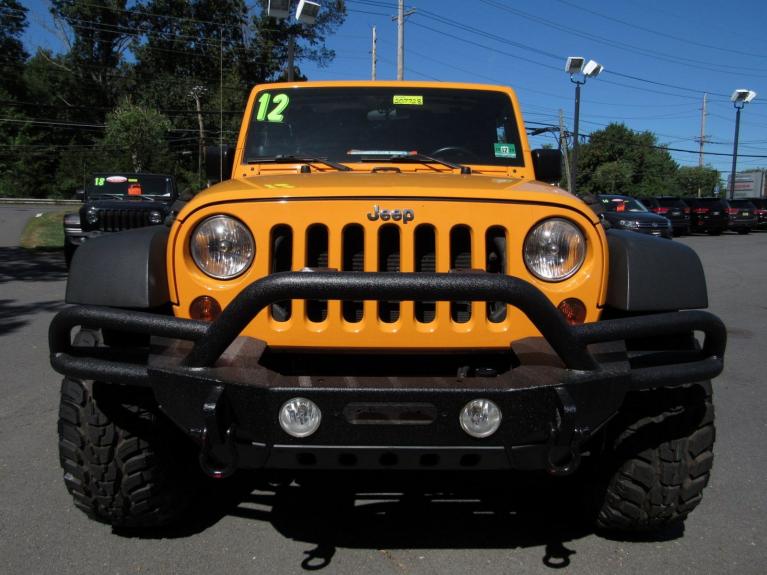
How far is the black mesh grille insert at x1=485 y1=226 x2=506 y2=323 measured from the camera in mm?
2637

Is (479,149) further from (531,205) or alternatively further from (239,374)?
(239,374)

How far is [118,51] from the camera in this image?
5975cm

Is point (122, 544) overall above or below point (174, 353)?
below

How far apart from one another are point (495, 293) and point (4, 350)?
598 centimetres

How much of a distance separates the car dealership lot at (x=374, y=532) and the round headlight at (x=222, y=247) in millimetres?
1173

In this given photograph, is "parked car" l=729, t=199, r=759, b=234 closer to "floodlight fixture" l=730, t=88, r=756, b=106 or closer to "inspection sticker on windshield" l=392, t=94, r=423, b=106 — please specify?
"floodlight fixture" l=730, t=88, r=756, b=106

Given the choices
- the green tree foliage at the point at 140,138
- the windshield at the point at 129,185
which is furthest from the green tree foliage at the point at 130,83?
the windshield at the point at 129,185

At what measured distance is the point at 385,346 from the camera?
257 cm

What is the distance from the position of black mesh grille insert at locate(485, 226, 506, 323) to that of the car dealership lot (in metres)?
1.02

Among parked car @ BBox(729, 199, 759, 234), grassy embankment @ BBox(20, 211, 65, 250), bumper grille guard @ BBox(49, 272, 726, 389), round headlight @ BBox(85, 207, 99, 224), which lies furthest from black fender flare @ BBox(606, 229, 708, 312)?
parked car @ BBox(729, 199, 759, 234)

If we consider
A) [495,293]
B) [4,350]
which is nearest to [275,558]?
[495,293]

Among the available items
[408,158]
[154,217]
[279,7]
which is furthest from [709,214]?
[408,158]

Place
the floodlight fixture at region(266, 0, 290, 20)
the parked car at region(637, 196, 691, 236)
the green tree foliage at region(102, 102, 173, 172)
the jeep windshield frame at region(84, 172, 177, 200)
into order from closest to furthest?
1. the floodlight fixture at region(266, 0, 290, 20)
2. the jeep windshield frame at region(84, 172, 177, 200)
3. the parked car at region(637, 196, 691, 236)
4. the green tree foliage at region(102, 102, 173, 172)

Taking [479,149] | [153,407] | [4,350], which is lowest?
[4,350]
